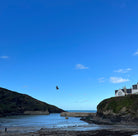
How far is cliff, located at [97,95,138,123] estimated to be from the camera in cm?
7256

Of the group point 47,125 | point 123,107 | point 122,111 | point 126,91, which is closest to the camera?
point 47,125

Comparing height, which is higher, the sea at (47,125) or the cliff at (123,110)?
the cliff at (123,110)

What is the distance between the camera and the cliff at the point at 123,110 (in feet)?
238

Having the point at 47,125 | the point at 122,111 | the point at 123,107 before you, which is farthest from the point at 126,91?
the point at 47,125

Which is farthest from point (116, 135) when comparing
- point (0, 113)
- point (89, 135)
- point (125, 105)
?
point (0, 113)

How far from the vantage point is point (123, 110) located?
77.9 m

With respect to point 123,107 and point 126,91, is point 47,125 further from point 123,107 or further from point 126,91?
point 126,91

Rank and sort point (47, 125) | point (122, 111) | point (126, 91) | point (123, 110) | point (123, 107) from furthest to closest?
point (126, 91) < point (123, 107) < point (122, 111) < point (123, 110) < point (47, 125)

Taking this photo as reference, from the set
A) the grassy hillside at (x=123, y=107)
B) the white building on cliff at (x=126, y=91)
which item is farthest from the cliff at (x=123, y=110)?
the white building on cliff at (x=126, y=91)

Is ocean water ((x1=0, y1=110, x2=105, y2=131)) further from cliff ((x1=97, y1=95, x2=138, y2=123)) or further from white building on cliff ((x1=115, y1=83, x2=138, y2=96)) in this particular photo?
white building on cliff ((x1=115, y1=83, x2=138, y2=96))

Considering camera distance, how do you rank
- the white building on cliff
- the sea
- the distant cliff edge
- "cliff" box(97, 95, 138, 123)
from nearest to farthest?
the sea, the distant cliff edge, "cliff" box(97, 95, 138, 123), the white building on cliff

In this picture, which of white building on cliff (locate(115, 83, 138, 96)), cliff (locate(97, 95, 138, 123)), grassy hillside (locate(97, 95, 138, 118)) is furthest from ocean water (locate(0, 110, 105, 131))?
white building on cliff (locate(115, 83, 138, 96))

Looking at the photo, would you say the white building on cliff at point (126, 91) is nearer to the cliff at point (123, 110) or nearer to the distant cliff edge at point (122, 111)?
the cliff at point (123, 110)

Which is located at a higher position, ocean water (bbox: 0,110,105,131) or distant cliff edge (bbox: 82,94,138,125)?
distant cliff edge (bbox: 82,94,138,125)
